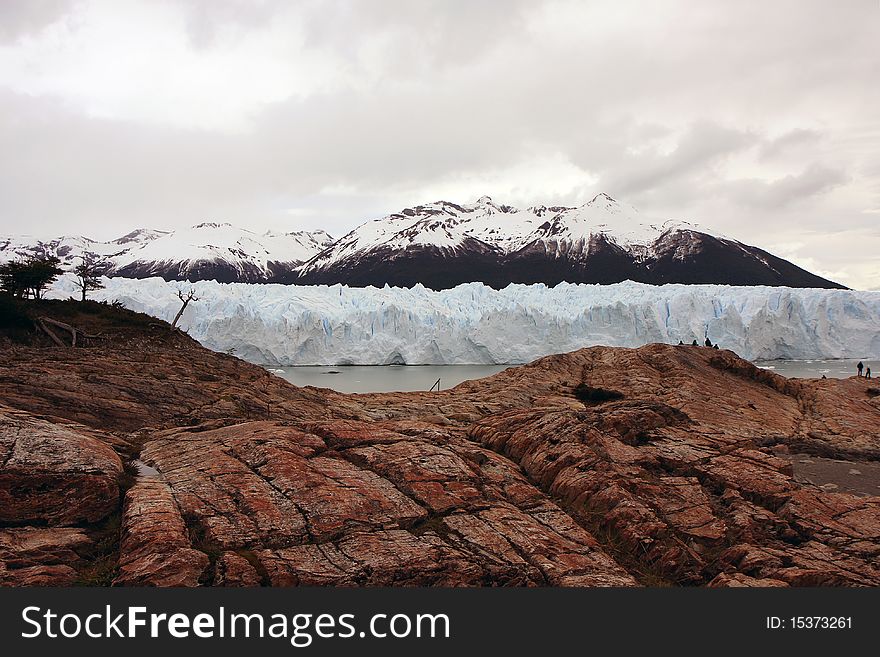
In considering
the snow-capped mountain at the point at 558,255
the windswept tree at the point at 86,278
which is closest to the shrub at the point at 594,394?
the windswept tree at the point at 86,278

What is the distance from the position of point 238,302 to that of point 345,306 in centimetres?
762

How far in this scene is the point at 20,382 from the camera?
350 inches

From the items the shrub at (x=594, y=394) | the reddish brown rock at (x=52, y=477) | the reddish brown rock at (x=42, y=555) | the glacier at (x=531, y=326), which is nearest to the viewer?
the reddish brown rock at (x=42, y=555)

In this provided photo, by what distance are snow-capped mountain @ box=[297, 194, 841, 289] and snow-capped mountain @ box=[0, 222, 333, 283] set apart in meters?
21.3

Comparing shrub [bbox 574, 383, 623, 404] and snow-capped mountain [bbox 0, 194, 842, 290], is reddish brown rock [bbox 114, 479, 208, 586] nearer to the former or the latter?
shrub [bbox 574, 383, 623, 404]

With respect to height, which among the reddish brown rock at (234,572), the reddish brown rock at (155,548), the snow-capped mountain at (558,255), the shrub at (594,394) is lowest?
the reddish brown rock at (234,572)

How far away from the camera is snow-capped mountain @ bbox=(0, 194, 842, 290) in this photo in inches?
3994

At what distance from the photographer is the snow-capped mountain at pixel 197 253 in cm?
13212

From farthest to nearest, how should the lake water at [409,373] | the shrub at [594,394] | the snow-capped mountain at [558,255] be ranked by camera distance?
the snow-capped mountain at [558,255] < the lake water at [409,373] < the shrub at [594,394]

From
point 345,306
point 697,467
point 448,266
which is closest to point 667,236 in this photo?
point 448,266

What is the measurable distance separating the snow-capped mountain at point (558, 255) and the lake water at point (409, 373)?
191ft

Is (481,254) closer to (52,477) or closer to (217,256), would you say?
(217,256)

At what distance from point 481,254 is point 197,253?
→ 75854 mm

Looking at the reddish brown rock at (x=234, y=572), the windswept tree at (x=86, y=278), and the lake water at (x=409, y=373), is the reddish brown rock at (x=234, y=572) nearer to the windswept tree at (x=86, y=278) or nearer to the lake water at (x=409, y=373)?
the windswept tree at (x=86, y=278)
